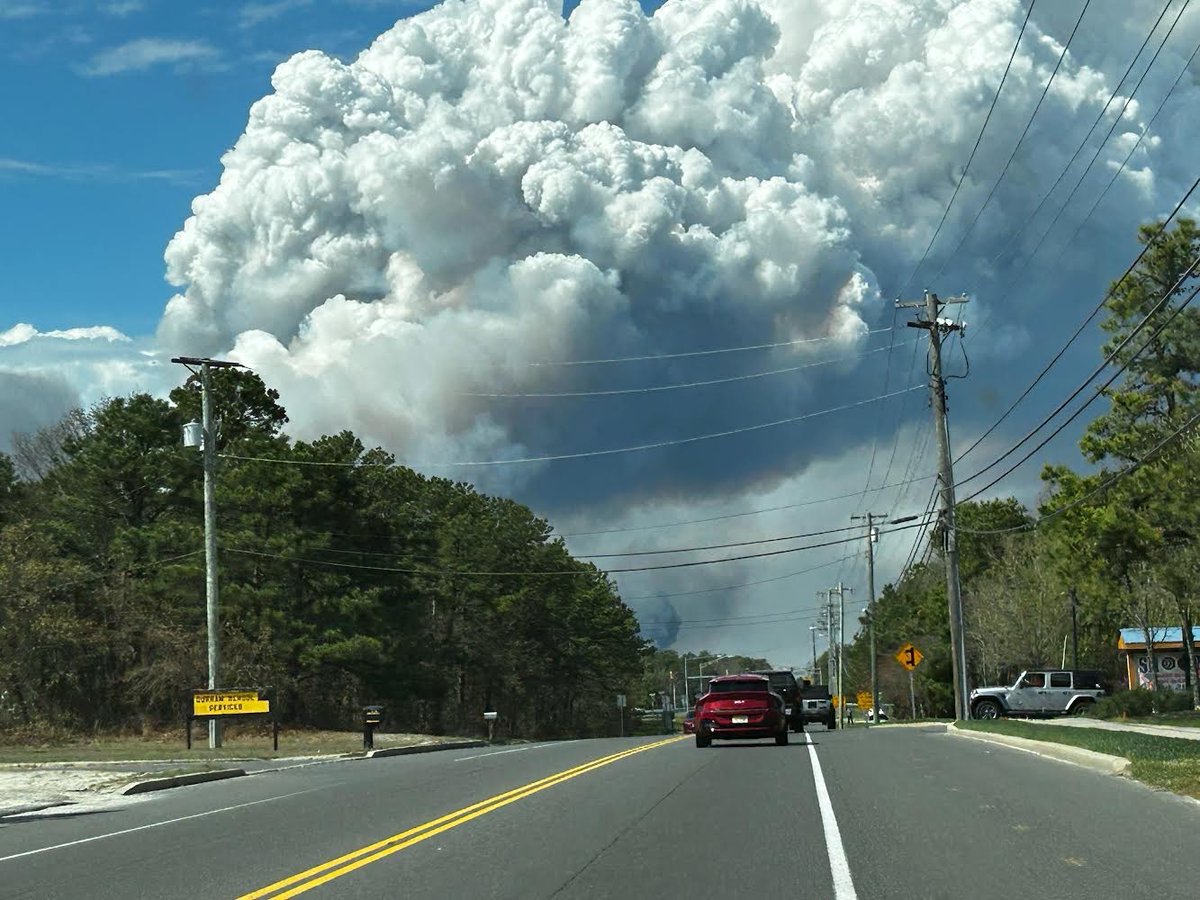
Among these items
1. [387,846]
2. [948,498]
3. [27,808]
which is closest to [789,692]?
[948,498]

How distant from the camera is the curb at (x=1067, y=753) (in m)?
20.8

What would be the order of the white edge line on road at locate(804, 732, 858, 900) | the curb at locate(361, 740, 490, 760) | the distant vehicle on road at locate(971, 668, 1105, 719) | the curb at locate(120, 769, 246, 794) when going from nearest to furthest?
the white edge line on road at locate(804, 732, 858, 900) < the curb at locate(120, 769, 246, 794) < the curb at locate(361, 740, 490, 760) < the distant vehicle on road at locate(971, 668, 1105, 719)

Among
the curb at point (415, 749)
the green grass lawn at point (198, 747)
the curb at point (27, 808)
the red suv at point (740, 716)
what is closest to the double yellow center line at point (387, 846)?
the curb at point (27, 808)

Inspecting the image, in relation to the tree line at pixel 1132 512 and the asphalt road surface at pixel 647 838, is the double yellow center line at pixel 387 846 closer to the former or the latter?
the asphalt road surface at pixel 647 838

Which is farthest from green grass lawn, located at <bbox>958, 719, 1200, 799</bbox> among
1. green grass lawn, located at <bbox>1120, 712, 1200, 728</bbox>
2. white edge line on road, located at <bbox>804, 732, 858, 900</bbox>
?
green grass lawn, located at <bbox>1120, 712, 1200, 728</bbox>

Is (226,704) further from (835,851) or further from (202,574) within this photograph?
(835,851)

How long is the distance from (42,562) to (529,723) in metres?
56.3

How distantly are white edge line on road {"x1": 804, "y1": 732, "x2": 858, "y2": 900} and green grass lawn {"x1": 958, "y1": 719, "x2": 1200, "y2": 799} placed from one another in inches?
169

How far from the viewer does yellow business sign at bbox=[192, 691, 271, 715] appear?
4062cm

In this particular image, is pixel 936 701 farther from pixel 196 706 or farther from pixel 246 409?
pixel 196 706

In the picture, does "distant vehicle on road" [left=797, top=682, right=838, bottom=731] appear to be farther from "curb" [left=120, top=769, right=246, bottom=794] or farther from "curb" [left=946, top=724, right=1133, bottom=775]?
"curb" [left=120, top=769, right=246, bottom=794]

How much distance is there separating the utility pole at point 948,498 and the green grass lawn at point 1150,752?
40.5 ft

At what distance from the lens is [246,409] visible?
75188 millimetres

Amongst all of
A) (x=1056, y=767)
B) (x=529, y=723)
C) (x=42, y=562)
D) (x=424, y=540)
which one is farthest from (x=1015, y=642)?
(x=1056, y=767)
